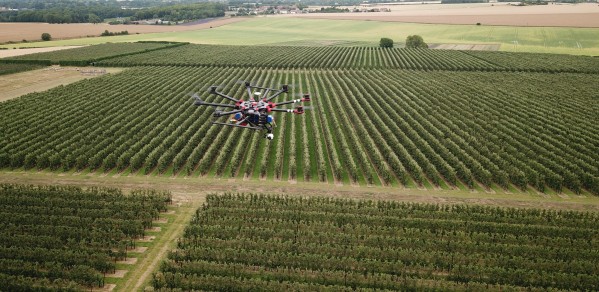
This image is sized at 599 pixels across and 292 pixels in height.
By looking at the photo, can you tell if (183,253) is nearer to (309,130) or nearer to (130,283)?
(130,283)

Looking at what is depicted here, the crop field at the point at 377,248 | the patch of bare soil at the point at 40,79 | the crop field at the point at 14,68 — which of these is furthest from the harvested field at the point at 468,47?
the crop field at the point at 14,68

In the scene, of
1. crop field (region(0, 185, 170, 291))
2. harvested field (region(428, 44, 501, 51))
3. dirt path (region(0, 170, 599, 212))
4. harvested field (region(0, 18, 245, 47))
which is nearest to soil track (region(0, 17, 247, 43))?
harvested field (region(0, 18, 245, 47))

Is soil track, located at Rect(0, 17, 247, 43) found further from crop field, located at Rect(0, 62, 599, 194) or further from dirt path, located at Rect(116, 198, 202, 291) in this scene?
dirt path, located at Rect(116, 198, 202, 291)

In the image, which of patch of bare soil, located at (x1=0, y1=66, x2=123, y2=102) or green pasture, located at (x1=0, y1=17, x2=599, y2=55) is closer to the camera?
patch of bare soil, located at (x1=0, y1=66, x2=123, y2=102)

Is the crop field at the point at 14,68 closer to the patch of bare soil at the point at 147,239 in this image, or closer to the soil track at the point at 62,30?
the soil track at the point at 62,30

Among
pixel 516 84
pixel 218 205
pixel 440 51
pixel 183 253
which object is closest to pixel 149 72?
pixel 218 205

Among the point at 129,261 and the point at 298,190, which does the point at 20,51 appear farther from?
the point at 129,261
